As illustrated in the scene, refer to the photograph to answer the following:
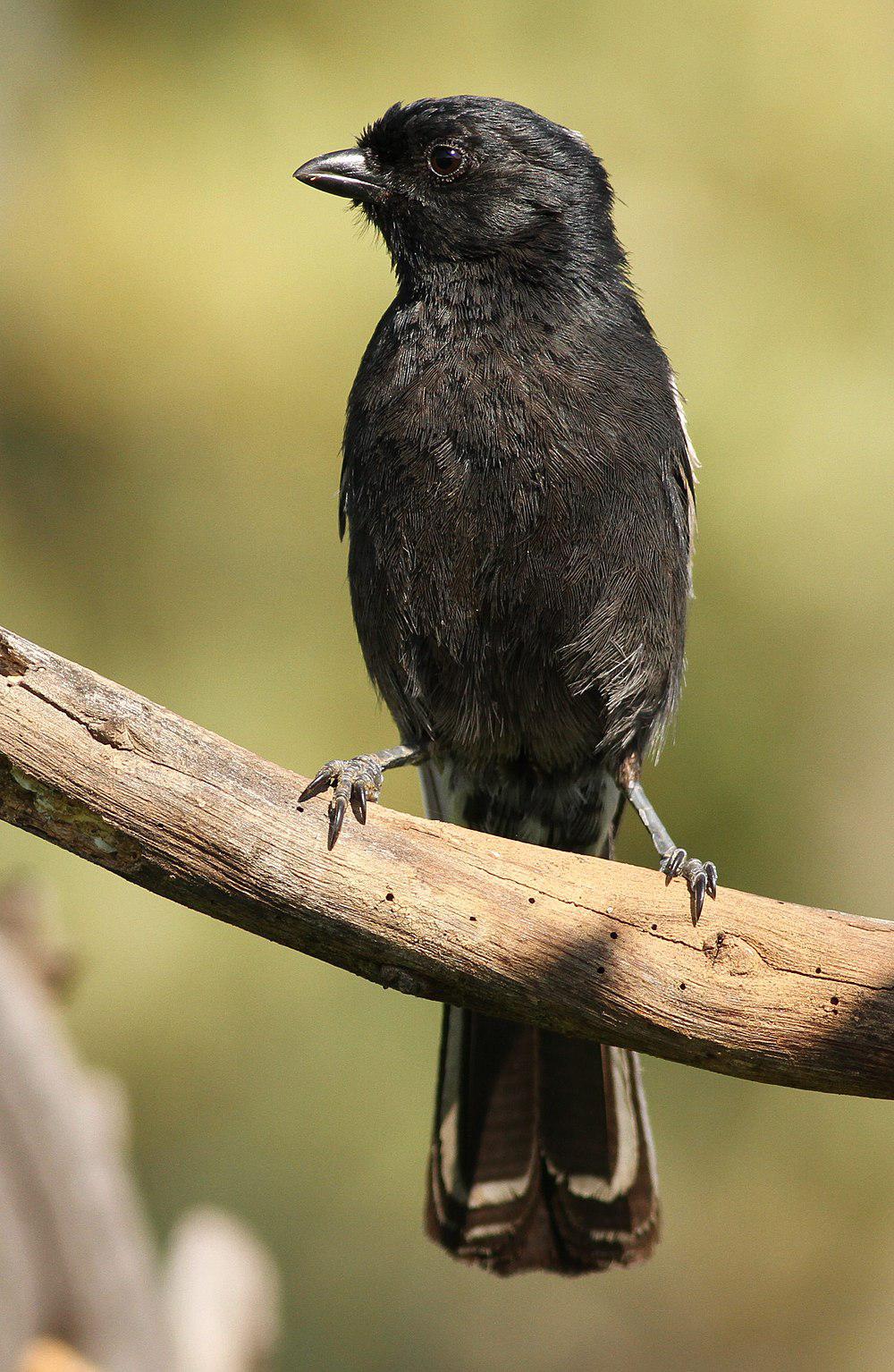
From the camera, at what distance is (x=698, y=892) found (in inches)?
146

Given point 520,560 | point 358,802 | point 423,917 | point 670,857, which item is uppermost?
point 520,560

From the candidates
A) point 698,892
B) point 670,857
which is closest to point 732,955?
point 698,892

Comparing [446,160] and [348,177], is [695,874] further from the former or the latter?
[348,177]

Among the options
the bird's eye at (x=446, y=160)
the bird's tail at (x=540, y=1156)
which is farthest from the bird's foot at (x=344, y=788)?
the bird's eye at (x=446, y=160)

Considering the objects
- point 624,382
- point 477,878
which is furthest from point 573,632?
point 477,878

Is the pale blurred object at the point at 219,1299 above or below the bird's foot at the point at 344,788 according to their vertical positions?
below

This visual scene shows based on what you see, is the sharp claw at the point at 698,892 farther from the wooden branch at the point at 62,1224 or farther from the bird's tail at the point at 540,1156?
the wooden branch at the point at 62,1224

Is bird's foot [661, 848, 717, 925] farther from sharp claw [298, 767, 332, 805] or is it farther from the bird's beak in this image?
the bird's beak

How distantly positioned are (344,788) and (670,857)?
100 cm

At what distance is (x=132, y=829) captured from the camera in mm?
3428

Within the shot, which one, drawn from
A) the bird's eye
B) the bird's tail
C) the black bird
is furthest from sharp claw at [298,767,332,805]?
the bird's eye

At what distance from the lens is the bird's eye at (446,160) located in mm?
4988

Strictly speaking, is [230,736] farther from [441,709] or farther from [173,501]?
Result: [441,709]

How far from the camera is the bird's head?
4875 millimetres
